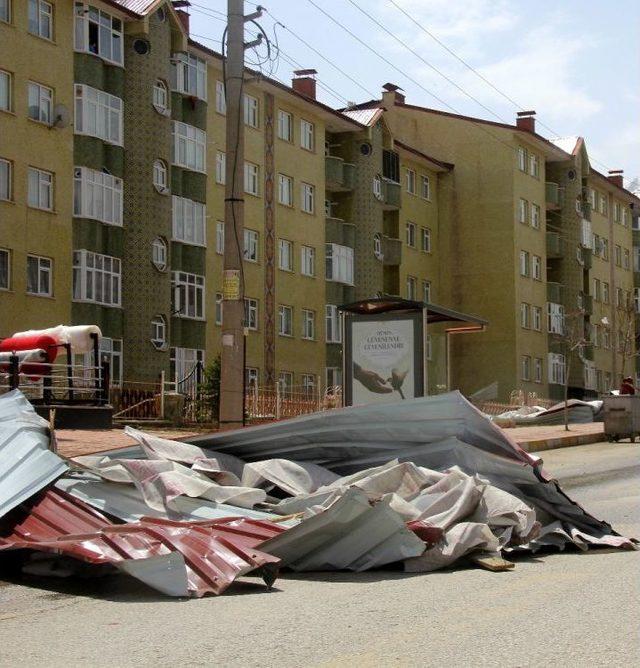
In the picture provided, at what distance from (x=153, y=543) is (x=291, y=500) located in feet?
6.56

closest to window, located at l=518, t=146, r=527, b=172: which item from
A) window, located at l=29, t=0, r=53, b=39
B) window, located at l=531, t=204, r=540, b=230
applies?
window, located at l=531, t=204, r=540, b=230

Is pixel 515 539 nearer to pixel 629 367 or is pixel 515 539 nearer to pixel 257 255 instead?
pixel 257 255

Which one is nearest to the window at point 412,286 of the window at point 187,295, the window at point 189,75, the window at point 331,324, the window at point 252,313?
the window at point 331,324

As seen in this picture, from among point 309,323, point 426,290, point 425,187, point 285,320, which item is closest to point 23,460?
point 285,320

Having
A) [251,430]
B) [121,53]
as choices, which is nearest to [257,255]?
[121,53]

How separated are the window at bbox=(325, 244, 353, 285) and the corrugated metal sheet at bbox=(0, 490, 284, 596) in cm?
4351

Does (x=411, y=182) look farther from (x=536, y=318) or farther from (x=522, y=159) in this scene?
(x=536, y=318)

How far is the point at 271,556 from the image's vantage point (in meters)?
8.45

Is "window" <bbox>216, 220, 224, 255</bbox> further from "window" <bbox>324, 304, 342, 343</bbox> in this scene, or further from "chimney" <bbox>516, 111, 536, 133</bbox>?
"chimney" <bbox>516, 111, 536, 133</bbox>

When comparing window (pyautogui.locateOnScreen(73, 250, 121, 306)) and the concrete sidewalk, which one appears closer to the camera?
the concrete sidewalk

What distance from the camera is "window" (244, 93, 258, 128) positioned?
47.1m

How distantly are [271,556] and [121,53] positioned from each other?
33.1 metres

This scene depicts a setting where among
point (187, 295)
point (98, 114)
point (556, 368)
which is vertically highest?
point (98, 114)

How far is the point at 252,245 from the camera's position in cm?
4753
